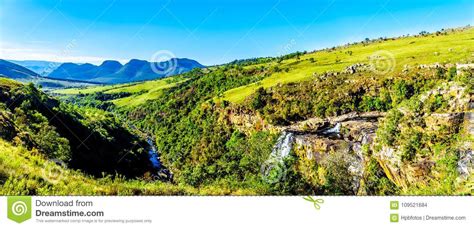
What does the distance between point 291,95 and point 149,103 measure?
202 feet

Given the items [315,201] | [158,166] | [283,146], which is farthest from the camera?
[158,166]

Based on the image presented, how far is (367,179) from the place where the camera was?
662 inches

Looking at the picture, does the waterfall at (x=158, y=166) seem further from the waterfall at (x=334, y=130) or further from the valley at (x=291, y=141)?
the waterfall at (x=334, y=130)

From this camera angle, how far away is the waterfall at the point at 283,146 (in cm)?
2353

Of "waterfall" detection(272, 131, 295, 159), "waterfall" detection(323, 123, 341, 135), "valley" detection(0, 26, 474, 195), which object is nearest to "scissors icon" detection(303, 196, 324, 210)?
"valley" detection(0, 26, 474, 195)

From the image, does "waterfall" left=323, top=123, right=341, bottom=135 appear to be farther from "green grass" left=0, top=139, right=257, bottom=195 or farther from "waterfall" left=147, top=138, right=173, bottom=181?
"green grass" left=0, top=139, right=257, bottom=195

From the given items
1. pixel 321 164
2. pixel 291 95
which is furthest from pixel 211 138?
pixel 321 164

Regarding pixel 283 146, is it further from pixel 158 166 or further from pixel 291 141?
pixel 158 166

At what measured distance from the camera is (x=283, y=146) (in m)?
24.7

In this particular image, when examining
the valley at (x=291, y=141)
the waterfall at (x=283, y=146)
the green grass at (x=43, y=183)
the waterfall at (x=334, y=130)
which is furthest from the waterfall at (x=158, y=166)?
the green grass at (x=43, y=183)

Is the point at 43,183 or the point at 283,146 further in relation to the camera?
the point at 283,146

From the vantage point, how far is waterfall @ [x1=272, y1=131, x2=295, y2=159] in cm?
2353

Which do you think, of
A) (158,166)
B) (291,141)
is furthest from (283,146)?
(158,166)

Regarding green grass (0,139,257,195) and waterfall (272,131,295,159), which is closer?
green grass (0,139,257,195)
